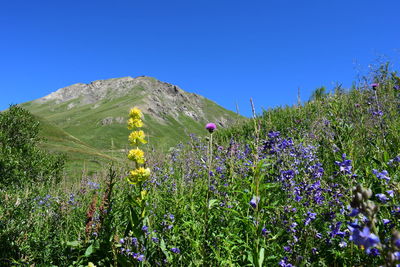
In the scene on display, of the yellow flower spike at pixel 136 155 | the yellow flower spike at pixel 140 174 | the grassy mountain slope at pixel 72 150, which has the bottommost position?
the yellow flower spike at pixel 140 174

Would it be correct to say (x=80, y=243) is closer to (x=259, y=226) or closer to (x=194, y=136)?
(x=259, y=226)

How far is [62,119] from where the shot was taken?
145 metres

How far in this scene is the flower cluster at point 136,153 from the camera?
3.23m

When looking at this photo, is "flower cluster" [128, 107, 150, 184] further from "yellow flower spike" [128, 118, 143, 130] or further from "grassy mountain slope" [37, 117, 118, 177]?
"grassy mountain slope" [37, 117, 118, 177]

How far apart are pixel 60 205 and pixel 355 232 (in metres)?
4.98

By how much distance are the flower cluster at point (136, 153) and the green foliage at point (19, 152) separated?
32.8 ft

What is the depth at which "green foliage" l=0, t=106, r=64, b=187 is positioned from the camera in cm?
1177

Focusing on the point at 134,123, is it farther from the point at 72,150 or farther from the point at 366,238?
the point at 72,150

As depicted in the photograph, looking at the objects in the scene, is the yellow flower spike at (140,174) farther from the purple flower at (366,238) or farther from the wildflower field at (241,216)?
the purple flower at (366,238)

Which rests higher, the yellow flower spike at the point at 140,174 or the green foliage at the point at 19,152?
the green foliage at the point at 19,152

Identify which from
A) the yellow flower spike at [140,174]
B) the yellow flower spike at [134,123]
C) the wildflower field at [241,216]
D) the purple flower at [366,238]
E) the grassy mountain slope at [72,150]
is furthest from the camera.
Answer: the grassy mountain slope at [72,150]

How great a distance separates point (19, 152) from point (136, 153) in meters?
12.9

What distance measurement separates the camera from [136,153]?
3.29 m

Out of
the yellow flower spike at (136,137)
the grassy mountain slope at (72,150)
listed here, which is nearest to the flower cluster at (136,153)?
the yellow flower spike at (136,137)
